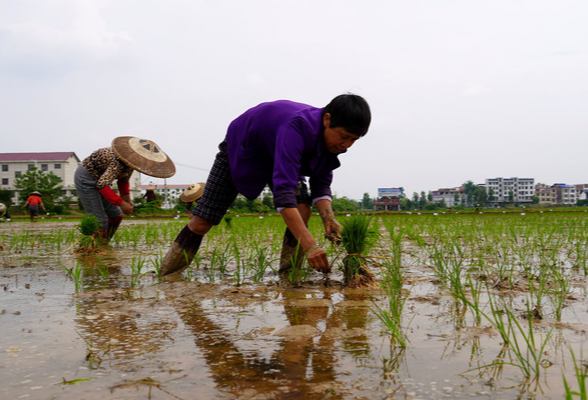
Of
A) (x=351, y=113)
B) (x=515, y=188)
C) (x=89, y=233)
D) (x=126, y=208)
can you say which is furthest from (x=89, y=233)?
(x=515, y=188)

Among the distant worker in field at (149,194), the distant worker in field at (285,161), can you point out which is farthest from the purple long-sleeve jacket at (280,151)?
the distant worker in field at (149,194)

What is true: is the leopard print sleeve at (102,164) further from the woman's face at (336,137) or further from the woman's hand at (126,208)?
the woman's face at (336,137)

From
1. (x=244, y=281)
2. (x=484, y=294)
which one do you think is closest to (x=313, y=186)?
(x=244, y=281)

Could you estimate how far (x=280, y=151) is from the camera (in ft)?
7.08

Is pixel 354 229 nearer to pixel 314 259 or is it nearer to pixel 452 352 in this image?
pixel 314 259

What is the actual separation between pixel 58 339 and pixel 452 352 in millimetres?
1244

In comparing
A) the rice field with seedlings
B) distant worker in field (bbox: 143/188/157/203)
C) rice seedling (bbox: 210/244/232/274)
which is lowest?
the rice field with seedlings

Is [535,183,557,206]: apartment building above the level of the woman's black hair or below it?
above

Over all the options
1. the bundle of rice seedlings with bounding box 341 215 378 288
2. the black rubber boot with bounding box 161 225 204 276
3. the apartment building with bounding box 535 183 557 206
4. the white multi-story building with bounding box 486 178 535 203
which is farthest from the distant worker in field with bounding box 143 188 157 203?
the apartment building with bounding box 535 183 557 206

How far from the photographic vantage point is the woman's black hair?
83.4 inches

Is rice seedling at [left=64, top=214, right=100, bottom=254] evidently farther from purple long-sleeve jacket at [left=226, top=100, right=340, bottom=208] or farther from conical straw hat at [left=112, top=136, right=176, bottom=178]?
purple long-sleeve jacket at [left=226, top=100, right=340, bottom=208]

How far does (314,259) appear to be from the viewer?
7.04 ft

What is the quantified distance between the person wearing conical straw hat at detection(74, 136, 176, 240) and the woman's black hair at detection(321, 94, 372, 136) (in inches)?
97.3

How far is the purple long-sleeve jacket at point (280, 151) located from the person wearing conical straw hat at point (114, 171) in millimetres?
1846
